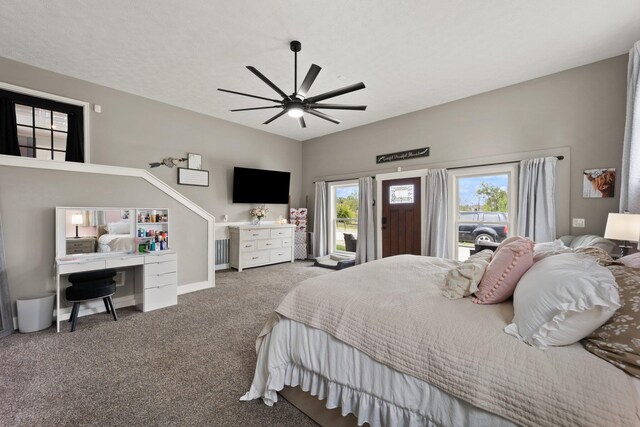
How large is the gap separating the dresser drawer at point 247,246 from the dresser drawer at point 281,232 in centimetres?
51

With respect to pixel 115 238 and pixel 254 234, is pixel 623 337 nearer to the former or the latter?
pixel 115 238

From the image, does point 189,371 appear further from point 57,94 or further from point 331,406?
point 57,94

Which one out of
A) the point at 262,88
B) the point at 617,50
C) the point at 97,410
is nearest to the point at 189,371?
the point at 97,410

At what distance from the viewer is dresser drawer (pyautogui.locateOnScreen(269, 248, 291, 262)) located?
19.5 feet

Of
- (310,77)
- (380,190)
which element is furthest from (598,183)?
(310,77)

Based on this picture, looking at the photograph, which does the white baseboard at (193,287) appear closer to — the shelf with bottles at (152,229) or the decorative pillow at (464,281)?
the shelf with bottles at (152,229)

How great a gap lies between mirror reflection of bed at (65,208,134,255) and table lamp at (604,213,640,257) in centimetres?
561

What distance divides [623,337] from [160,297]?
162 inches

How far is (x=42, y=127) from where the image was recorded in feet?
12.1

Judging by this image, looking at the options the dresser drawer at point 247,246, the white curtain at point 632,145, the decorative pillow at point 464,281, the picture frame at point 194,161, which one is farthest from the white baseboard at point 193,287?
the white curtain at point 632,145

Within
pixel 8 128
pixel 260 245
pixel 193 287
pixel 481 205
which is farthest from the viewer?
pixel 260 245

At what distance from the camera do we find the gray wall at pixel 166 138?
3.78 m

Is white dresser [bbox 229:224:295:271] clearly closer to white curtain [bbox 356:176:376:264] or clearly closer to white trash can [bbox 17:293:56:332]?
white curtain [bbox 356:176:376:264]

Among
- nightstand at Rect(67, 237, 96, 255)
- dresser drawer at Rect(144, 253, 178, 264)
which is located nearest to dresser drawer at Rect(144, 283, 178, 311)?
dresser drawer at Rect(144, 253, 178, 264)
